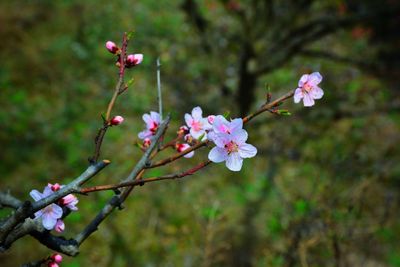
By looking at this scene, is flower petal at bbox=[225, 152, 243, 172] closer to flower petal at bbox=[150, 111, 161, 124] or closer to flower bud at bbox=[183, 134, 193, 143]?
flower bud at bbox=[183, 134, 193, 143]

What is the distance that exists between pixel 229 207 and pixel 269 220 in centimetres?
44

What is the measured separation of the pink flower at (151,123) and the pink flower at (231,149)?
29 centimetres

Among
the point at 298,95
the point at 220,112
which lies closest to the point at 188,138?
the point at 298,95

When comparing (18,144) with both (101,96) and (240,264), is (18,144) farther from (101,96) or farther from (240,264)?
(240,264)

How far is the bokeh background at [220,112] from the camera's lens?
3.69m

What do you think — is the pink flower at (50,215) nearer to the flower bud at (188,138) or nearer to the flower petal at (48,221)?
the flower petal at (48,221)

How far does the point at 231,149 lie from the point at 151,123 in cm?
33

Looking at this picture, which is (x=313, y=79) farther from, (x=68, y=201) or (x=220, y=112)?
(x=220, y=112)

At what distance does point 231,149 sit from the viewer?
3.49ft

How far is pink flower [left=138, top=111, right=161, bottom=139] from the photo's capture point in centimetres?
127

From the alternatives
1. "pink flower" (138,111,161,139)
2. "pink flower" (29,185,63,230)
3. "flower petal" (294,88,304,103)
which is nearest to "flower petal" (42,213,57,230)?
"pink flower" (29,185,63,230)

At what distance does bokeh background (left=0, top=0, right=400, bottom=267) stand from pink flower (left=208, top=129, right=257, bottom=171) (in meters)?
1.31

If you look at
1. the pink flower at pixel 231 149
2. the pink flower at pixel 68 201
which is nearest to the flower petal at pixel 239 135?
the pink flower at pixel 231 149

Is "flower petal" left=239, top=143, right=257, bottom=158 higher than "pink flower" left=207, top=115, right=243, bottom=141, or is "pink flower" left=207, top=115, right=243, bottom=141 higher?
"flower petal" left=239, top=143, right=257, bottom=158
